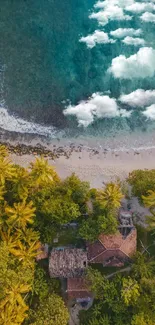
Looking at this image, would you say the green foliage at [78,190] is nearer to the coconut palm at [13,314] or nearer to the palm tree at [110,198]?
the palm tree at [110,198]

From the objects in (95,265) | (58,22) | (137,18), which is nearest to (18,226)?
(95,265)

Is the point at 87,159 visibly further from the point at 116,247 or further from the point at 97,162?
the point at 116,247

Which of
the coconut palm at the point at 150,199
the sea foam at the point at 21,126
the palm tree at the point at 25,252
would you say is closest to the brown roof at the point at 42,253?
the palm tree at the point at 25,252

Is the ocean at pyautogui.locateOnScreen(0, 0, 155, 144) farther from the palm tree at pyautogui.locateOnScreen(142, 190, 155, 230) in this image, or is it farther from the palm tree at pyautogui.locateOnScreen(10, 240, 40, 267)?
the palm tree at pyautogui.locateOnScreen(10, 240, 40, 267)

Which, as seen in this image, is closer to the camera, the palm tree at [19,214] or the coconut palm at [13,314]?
the coconut palm at [13,314]

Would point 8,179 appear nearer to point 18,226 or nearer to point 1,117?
point 18,226

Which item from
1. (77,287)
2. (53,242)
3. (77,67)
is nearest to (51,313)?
(77,287)
